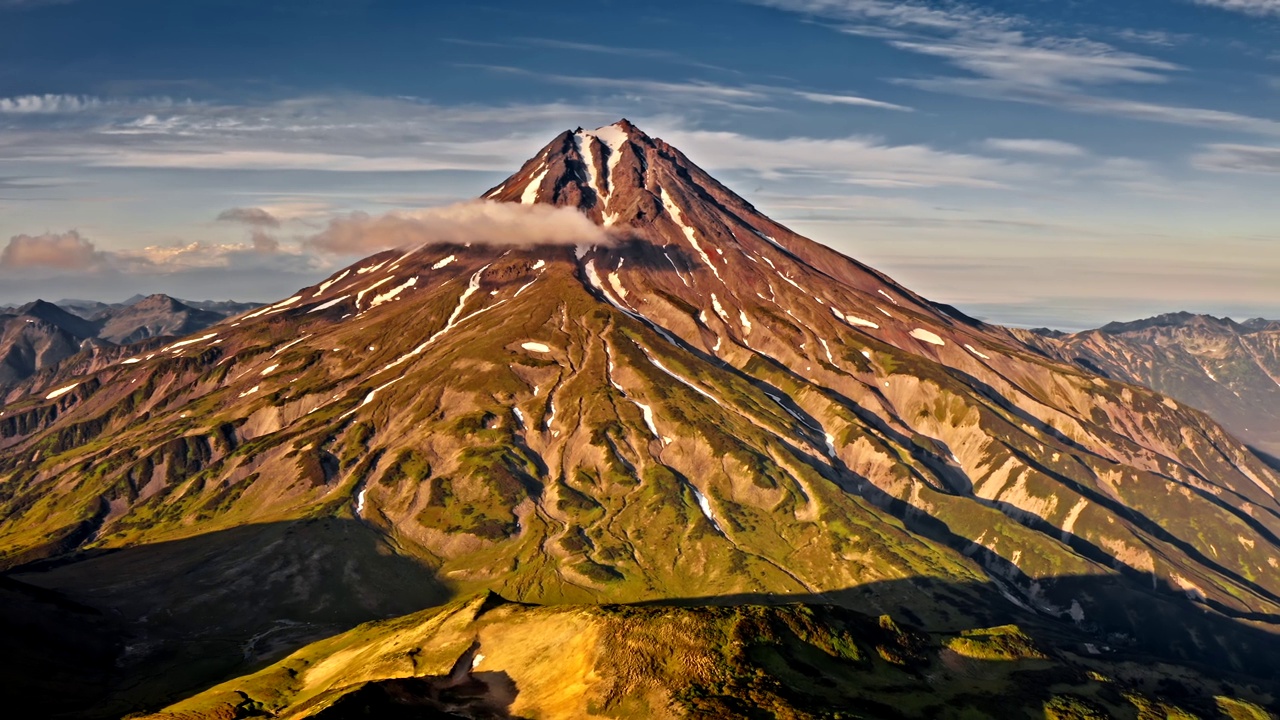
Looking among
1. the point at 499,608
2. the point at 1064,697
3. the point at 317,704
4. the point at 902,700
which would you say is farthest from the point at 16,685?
the point at 1064,697

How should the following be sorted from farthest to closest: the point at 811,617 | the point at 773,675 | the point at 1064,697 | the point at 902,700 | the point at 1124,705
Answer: the point at 1124,705
the point at 1064,697
the point at 811,617
the point at 902,700
the point at 773,675

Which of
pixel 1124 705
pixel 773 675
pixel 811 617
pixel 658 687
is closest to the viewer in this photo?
pixel 658 687

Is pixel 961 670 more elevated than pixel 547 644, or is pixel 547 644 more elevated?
pixel 547 644

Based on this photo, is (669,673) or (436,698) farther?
A: (436,698)

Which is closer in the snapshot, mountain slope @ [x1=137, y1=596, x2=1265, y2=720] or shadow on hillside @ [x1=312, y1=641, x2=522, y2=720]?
shadow on hillside @ [x1=312, y1=641, x2=522, y2=720]

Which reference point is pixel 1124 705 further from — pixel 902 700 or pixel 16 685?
pixel 16 685

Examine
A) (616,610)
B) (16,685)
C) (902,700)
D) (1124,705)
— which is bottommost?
(16,685)

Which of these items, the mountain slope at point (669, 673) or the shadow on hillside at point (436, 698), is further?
the mountain slope at point (669, 673)

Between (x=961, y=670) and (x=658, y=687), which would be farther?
(x=961, y=670)

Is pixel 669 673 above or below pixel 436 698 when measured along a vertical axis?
above
